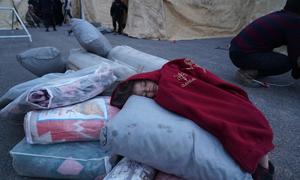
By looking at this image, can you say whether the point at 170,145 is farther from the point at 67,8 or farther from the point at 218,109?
the point at 67,8

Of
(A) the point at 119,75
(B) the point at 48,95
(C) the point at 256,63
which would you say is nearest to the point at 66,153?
(B) the point at 48,95

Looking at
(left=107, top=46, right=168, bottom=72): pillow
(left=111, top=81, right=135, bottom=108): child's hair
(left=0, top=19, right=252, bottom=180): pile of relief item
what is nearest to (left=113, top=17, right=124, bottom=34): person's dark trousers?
(left=107, top=46, right=168, bottom=72): pillow

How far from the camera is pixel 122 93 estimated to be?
123 centimetres

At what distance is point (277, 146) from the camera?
150cm

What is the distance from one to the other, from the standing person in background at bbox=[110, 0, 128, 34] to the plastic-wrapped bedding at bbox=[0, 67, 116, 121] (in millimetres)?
5072

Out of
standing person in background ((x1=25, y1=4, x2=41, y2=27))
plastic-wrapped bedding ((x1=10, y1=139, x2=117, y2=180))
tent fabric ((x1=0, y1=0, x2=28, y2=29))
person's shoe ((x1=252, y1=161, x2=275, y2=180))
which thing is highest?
person's shoe ((x1=252, y1=161, x2=275, y2=180))

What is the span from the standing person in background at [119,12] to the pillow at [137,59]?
170 inches

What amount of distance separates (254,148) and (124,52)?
1.33 metres

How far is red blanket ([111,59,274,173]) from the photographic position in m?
0.85

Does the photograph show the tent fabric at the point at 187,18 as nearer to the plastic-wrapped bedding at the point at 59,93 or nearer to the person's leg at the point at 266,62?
the person's leg at the point at 266,62

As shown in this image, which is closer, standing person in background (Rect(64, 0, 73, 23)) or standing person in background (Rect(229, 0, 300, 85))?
standing person in background (Rect(229, 0, 300, 85))

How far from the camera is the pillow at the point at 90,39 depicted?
6.60ft

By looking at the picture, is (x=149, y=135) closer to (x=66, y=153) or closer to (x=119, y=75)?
(x=66, y=153)

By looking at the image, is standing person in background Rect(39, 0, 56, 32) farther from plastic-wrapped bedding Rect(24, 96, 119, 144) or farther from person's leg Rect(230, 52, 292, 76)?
plastic-wrapped bedding Rect(24, 96, 119, 144)
